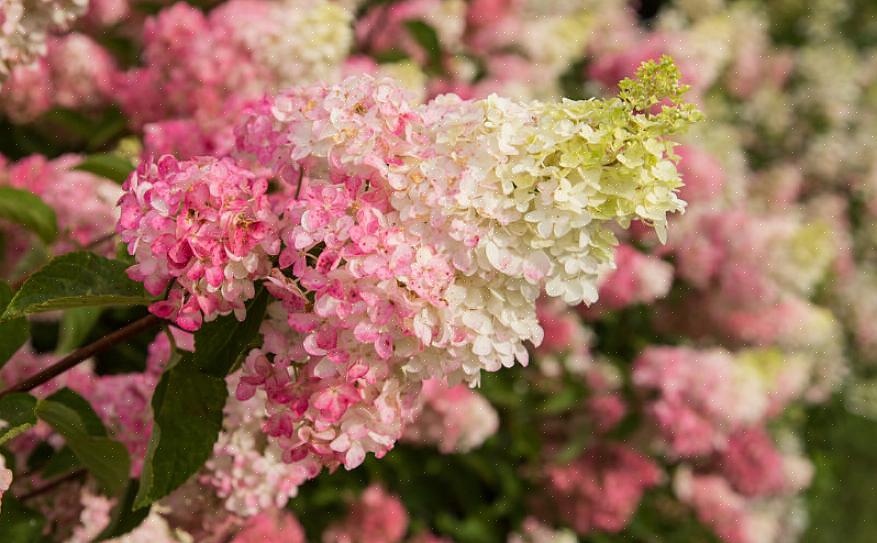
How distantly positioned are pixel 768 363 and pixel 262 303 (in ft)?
5.84

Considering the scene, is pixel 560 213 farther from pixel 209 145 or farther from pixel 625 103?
pixel 209 145

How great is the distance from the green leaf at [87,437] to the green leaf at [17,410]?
24 mm

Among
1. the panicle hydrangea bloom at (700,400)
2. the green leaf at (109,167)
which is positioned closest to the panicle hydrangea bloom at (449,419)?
the panicle hydrangea bloom at (700,400)

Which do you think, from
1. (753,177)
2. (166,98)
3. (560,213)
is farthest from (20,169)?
(753,177)

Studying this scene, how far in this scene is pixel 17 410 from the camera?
742 mm

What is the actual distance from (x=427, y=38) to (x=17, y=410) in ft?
4.59

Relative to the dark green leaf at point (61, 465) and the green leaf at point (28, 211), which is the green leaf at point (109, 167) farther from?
the dark green leaf at point (61, 465)

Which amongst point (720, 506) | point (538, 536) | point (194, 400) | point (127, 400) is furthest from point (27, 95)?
point (720, 506)

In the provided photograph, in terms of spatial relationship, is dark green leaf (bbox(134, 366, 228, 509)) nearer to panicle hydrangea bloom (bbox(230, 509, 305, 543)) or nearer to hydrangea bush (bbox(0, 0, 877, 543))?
hydrangea bush (bbox(0, 0, 877, 543))

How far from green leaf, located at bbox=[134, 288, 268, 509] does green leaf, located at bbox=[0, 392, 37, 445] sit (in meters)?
0.09

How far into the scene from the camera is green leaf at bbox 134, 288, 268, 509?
2.37 ft

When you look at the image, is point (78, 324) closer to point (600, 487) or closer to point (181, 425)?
point (181, 425)

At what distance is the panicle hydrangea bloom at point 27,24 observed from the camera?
2.98 ft

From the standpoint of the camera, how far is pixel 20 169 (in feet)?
3.97
